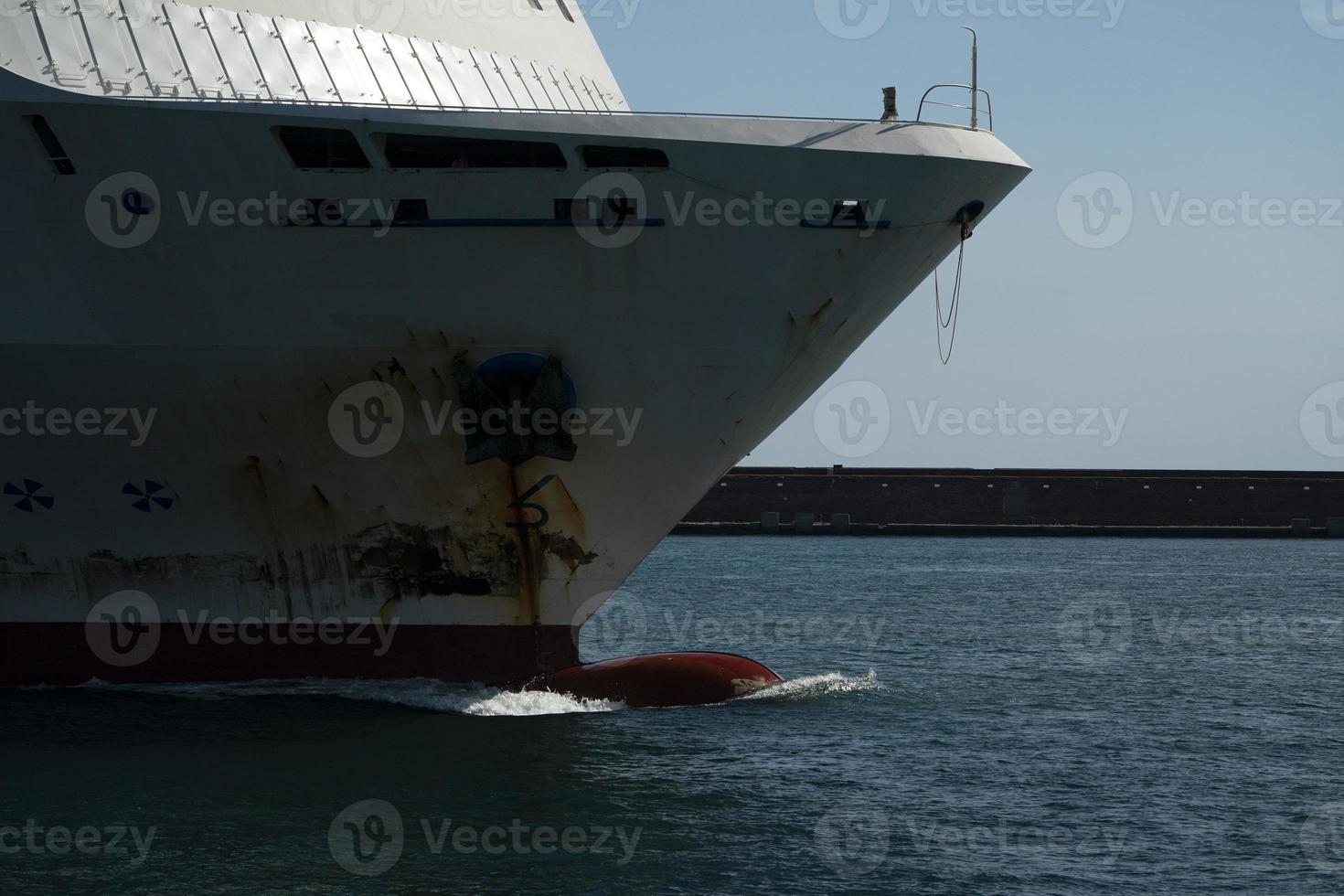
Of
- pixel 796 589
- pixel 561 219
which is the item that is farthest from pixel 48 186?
pixel 796 589

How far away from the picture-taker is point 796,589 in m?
48.7

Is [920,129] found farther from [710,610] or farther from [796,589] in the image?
[796,589]

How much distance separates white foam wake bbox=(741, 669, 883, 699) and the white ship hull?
16.4 feet
